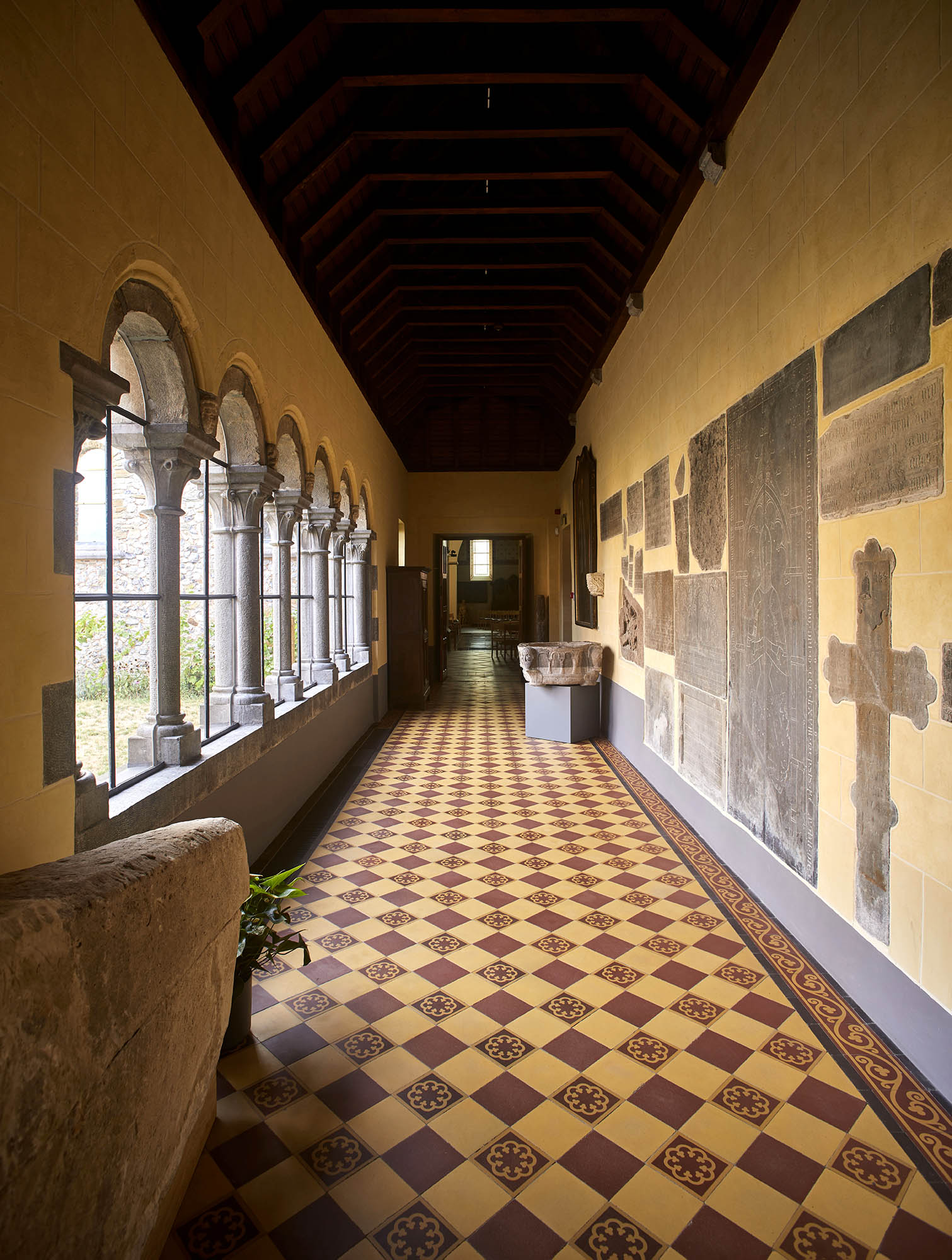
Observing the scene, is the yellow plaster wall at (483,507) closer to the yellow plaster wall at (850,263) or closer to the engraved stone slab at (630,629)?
the engraved stone slab at (630,629)

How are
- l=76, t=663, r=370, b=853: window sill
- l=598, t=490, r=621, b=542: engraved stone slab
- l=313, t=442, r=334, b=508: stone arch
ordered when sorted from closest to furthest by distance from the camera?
l=76, t=663, r=370, b=853: window sill, l=313, t=442, r=334, b=508: stone arch, l=598, t=490, r=621, b=542: engraved stone slab

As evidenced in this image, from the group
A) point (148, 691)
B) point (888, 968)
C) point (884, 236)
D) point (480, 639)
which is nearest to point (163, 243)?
point (148, 691)

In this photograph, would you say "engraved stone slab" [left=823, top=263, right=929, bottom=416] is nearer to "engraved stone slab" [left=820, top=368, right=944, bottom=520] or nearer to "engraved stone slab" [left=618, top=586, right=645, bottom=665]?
"engraved stone slab" [left=820, top=368, right=944, bottom=520]

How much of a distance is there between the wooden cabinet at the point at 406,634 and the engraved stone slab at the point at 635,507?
4213 mm

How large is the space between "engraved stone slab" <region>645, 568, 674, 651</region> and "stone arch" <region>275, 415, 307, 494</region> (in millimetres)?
2837

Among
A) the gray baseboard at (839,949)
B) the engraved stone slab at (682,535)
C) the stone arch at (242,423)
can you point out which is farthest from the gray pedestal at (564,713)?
the stone arch at (242,423)

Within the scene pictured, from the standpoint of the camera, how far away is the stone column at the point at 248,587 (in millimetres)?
4266

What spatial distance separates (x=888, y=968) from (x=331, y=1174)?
189cm

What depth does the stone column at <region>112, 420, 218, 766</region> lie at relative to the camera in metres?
3.14

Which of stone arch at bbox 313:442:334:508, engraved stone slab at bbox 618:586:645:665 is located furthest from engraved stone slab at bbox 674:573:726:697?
stone arch at bbox 313:442:334:508

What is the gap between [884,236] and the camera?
236cm

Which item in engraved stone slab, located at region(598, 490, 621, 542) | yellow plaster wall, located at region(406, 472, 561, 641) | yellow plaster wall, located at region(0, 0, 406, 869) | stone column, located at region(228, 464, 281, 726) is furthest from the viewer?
yellow plaster wall, located at region(406, 472, 561, 641)

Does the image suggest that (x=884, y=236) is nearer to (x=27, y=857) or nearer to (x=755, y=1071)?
(x=755, y=1071)

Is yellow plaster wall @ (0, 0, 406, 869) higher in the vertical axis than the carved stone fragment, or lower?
higher
